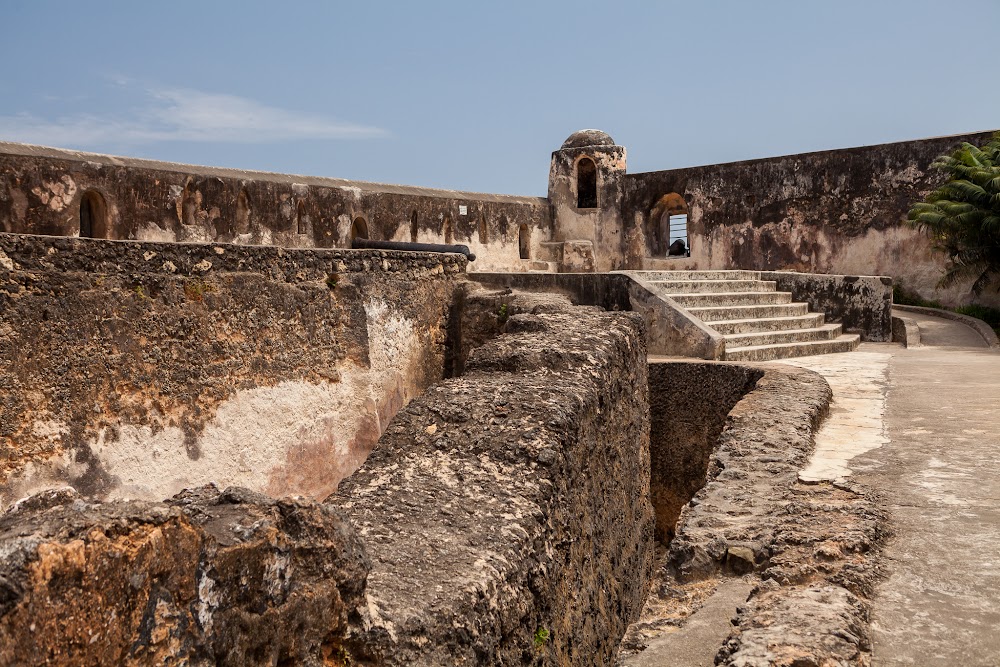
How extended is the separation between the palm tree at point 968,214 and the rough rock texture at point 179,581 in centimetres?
1332

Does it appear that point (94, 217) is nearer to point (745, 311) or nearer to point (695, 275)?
point (695, 275)

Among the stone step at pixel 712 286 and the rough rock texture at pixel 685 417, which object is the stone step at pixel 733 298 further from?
the rough rock texture at pixel 685 417

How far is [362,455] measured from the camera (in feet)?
18.8

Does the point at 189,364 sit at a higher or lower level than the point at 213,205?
lower

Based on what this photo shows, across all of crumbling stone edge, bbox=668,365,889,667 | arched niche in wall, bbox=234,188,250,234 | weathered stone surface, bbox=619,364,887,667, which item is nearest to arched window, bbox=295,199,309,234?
arched niche in wall, bbox=234,188,250,234

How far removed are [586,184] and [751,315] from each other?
663 centimetres

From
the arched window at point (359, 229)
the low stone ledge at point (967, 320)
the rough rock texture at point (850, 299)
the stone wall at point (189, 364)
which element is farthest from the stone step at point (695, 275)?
the stone wall at point (189, 364)

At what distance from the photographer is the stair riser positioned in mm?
8758

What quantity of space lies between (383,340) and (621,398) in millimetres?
1574

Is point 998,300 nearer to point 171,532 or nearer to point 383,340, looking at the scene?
point 383,340

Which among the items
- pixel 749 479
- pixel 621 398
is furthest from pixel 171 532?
pixel 621 398

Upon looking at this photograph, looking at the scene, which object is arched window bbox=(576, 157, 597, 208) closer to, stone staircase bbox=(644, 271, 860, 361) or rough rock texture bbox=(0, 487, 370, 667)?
stone staircase bbox=(644, 271, 860, 361)

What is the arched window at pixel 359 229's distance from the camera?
10188 mm

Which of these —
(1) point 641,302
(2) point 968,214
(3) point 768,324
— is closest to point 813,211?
(2) point 968,214
